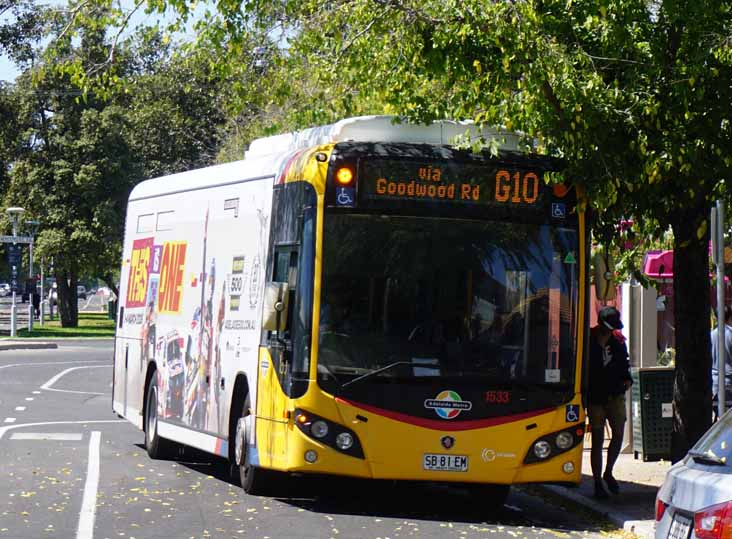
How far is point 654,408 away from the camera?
650 inches

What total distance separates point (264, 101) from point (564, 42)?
4009 millimetres

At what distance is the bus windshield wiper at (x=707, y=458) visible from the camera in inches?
255

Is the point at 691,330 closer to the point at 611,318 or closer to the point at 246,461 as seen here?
the point at 611,318

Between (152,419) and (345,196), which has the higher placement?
(345,196)

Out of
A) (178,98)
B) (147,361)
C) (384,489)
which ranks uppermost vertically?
(178,98)

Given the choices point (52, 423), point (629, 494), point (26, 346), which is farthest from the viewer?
point (26, 346)

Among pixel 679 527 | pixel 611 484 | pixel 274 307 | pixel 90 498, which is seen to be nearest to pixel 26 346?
pixel 90 498

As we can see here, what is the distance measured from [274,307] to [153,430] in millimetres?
5166

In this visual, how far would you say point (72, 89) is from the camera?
2562 inches

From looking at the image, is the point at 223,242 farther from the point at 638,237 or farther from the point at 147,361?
the point at 638,237

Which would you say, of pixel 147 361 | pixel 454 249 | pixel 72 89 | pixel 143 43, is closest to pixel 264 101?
pixel 143 43

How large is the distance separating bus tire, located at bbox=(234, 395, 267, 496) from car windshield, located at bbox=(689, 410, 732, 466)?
22.3 ft

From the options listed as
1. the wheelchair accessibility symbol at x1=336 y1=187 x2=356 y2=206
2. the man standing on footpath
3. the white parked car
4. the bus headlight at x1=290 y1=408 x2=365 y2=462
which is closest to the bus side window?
the wheelchair accessibility symbol at x1=336 y1=187 x2=356 y2=206

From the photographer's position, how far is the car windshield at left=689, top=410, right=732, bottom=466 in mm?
6523
